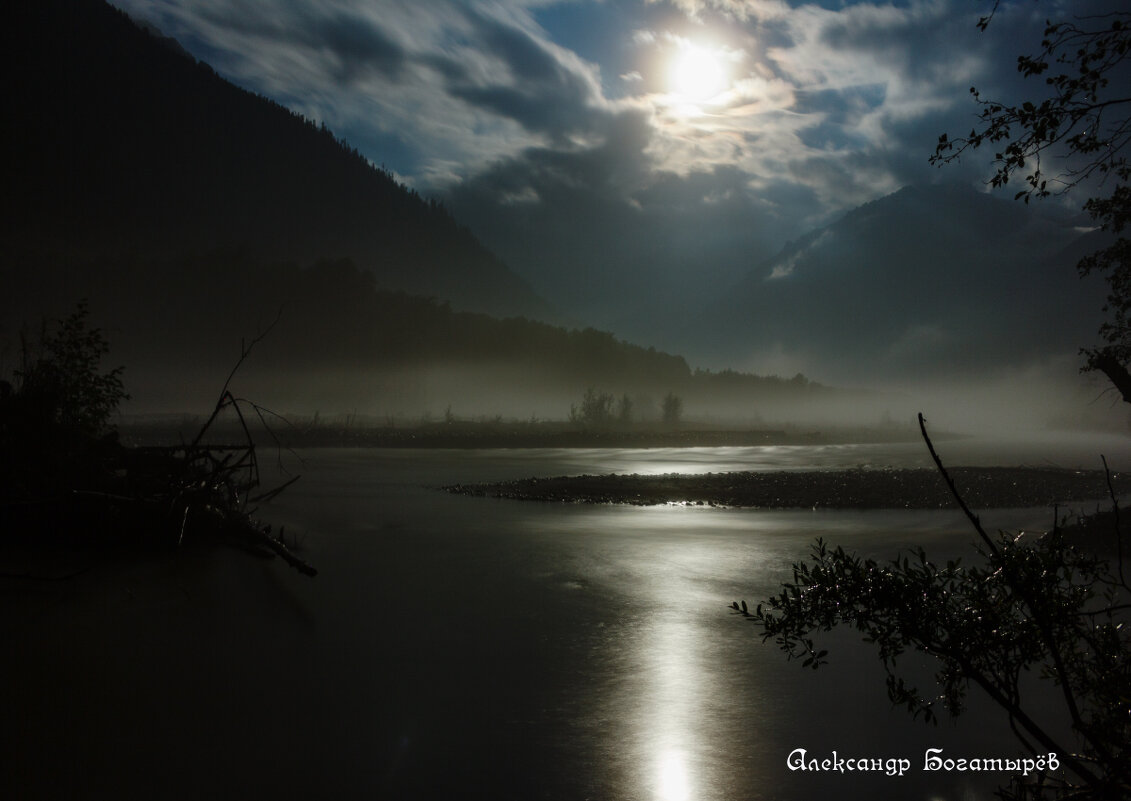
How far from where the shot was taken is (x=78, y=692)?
907 cm

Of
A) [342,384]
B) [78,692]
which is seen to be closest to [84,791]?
[78,692]

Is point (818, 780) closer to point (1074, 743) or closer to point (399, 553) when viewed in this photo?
point (1074, 743)

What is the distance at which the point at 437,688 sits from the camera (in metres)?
9.85

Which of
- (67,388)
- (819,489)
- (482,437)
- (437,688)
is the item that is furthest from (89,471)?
(482,437)

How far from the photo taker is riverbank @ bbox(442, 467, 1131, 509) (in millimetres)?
27375

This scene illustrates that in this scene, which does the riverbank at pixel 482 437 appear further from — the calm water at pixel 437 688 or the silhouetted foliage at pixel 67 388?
the calm water at pixel 437 688

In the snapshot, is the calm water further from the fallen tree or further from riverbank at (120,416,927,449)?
riverbank at (120,416,927,449)

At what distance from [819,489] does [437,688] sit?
78.4 feet

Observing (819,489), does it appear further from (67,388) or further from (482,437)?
(482,437)

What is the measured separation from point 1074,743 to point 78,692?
492 inches

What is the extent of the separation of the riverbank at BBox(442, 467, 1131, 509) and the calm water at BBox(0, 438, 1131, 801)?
10.4 meters

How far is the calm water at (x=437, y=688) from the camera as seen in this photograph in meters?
7.45

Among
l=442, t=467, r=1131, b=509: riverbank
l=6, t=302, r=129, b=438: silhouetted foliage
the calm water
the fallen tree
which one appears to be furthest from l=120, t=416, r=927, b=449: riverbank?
the calm water

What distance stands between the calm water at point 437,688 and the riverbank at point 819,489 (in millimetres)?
10361
